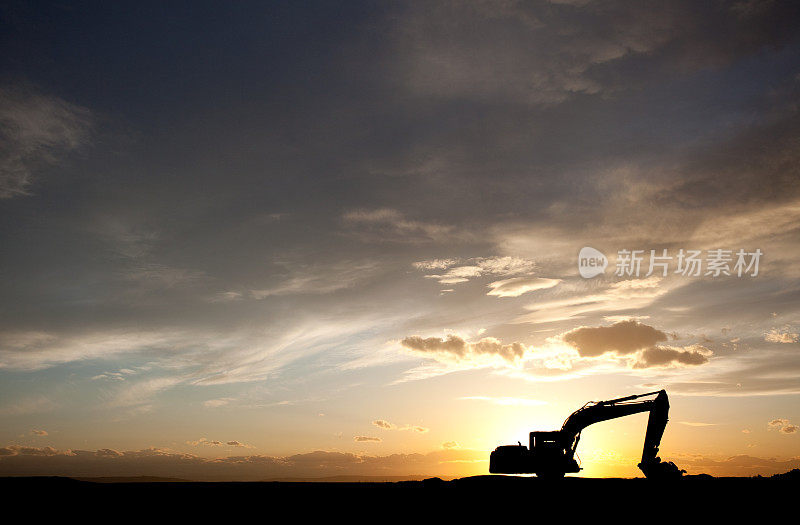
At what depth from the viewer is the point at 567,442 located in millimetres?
36094

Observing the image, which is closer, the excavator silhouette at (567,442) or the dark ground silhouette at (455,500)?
the dark ground silhouette at (455,500)

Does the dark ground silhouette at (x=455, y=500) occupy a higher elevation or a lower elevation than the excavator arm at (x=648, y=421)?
lower

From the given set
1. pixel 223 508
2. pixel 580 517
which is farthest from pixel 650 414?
pixel 223 508

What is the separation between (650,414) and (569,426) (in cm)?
516

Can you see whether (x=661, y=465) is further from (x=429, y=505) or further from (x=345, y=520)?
(x=345, y=520)

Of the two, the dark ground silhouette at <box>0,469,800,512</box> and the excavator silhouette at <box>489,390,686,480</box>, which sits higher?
the excavator silhouette at <box>489,390,686,480</box>

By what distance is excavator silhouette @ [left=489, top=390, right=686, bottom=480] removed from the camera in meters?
33.9

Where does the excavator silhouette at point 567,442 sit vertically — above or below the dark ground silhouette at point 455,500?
above

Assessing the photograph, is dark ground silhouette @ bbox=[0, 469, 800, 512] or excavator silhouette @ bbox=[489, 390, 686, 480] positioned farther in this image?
excavator silhouette @ bbox=[489, 390, 686, 480]

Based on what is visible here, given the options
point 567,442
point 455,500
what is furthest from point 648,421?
point 455,500

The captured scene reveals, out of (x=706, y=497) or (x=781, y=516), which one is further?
(x=706, y=497)

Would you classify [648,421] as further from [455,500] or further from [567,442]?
[455,500]

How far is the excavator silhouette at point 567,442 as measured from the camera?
3387 cm

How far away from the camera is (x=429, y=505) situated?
95.0 feet
